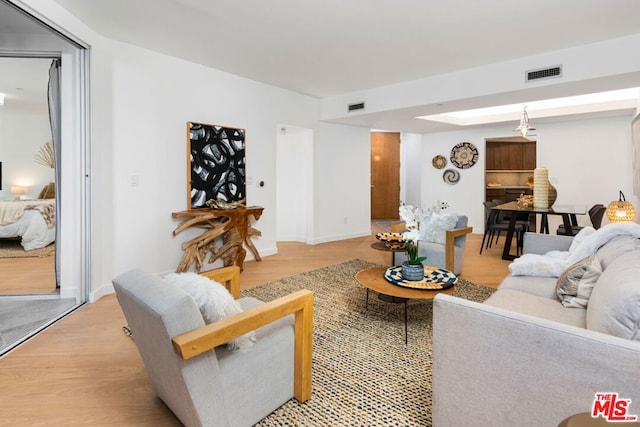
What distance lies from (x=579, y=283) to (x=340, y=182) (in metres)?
4.78

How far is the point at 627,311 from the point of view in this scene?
117 centimetres

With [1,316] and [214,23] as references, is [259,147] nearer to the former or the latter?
[214,23]

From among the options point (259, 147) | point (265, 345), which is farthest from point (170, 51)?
point (265, 345)

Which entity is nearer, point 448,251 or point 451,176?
point 448,251

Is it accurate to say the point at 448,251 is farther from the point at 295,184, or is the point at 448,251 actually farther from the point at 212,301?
the point at 295,184

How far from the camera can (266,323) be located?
1558mm

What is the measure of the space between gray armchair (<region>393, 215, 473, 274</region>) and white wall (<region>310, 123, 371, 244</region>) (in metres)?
2.34

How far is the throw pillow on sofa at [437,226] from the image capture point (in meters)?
3.99

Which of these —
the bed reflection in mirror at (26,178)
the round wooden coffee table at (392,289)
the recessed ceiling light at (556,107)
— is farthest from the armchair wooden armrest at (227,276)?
the recessed ceiling light at (556,107)

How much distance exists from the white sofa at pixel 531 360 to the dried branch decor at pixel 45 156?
472cm

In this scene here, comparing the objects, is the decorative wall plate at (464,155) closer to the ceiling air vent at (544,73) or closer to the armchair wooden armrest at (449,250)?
the ceiling air vent at (544,73)

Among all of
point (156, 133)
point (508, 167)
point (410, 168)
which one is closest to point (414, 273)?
point (156, 133)

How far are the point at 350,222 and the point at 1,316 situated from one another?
5.15m

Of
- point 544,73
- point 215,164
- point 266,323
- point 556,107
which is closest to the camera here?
point 266,323
